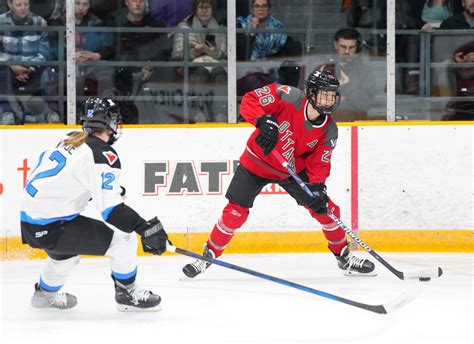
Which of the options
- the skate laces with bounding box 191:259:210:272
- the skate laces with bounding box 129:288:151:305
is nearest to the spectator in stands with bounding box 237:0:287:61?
the skate laces with bounding box 191:259:210:272

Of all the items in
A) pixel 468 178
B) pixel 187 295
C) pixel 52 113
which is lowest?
pixel 187 295

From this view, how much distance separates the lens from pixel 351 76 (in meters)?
6.05

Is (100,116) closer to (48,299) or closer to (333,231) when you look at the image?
(48,299)

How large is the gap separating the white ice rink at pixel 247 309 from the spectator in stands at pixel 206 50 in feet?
3.31

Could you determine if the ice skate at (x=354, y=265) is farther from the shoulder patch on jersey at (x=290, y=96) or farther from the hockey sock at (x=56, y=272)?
the hockey sock at (x=56, y=272)

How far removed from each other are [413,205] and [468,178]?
0.35m

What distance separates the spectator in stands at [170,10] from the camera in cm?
598

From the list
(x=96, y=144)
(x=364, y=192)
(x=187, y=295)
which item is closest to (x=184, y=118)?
(x=364, y=192)

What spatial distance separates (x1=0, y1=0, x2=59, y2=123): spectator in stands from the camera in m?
5.77

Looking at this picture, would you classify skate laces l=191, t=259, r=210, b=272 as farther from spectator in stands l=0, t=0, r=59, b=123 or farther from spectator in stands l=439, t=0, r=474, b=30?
spectator in stands l=439, t=0, r=474, b=30

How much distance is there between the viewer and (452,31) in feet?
20.2

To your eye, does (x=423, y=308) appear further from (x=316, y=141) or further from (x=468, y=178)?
(x=468, y=178)

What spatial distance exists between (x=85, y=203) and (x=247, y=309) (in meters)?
0.82

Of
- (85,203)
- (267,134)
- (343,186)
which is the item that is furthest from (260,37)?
(85,203)
